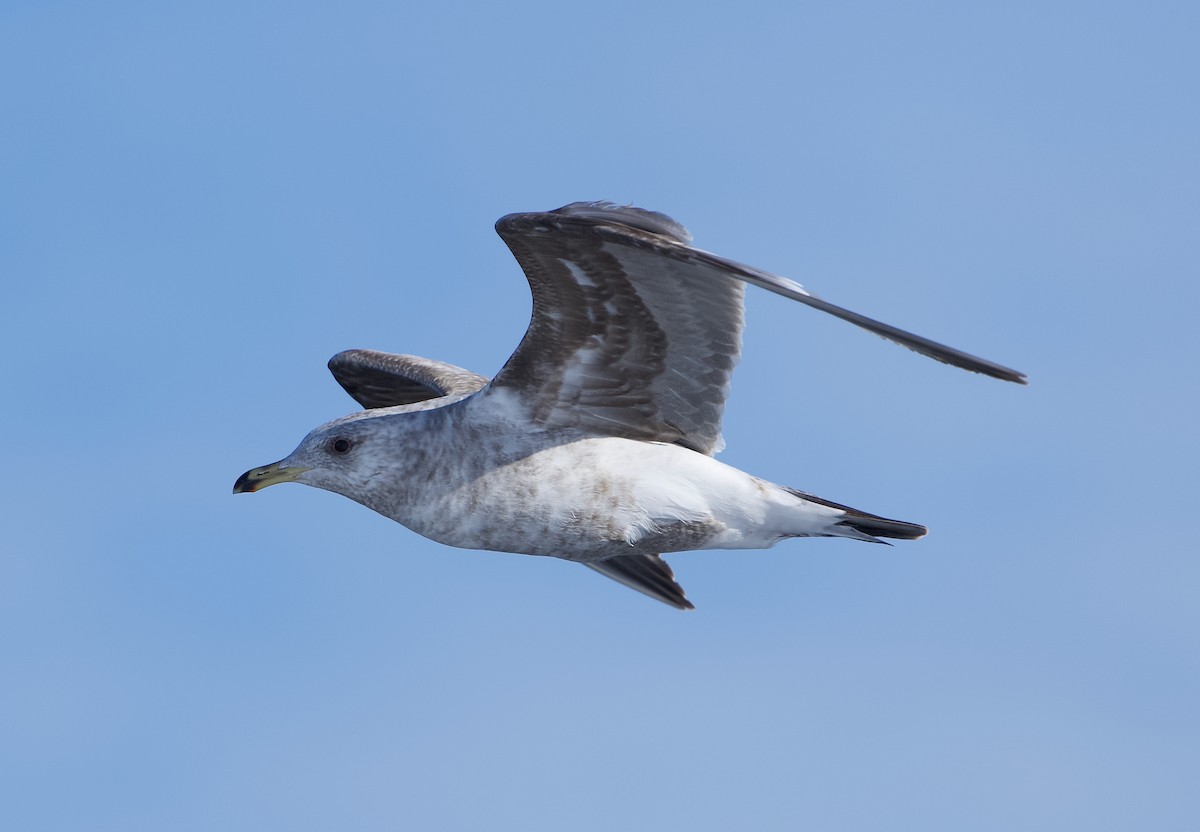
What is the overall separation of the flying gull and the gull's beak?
1 centimetres

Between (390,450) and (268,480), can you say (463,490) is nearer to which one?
(390,450)

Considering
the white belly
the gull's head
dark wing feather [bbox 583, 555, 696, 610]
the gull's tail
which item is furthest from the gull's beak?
the gull's tail

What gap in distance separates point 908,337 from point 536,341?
10.5 feet

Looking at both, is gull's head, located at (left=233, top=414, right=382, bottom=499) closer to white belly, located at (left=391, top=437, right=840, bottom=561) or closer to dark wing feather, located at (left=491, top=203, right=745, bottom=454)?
white belly, located at (left=391, top=437, right=840, bottom=561)

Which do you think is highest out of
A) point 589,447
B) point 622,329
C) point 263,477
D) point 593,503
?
point 622,329

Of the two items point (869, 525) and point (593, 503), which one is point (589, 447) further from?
point (869, 525)

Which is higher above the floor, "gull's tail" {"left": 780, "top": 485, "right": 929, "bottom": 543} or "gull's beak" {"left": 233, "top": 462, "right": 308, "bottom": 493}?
"gull's tail" {"left": 780, "top": 485, "right": 929, "bottom": 543}

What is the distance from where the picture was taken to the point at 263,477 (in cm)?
1258

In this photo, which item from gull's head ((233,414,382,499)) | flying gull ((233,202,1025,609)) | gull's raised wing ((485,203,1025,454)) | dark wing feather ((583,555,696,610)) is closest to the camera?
gull's raised wing ((485,203,1025,454))

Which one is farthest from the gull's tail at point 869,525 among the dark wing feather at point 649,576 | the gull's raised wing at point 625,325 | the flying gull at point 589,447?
the dark wing feather at point 649,576

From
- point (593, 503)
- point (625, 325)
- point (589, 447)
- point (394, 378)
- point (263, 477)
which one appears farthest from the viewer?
point (394, 378)

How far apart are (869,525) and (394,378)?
5.27 meters

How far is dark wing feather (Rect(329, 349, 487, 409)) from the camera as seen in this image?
1468cm

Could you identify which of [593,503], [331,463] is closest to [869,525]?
[593,503]
